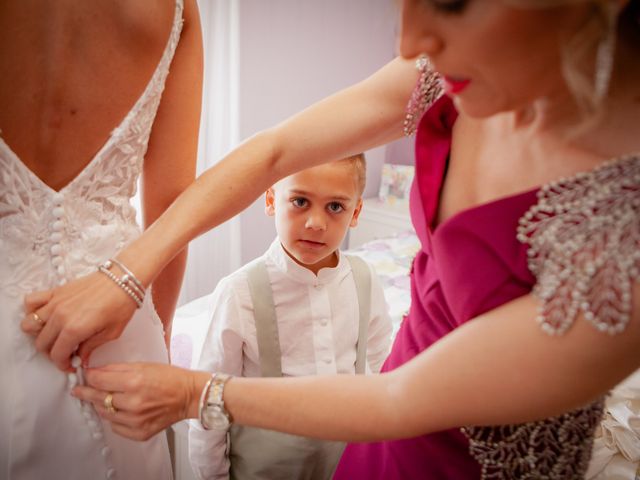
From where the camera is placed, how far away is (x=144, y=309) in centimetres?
82

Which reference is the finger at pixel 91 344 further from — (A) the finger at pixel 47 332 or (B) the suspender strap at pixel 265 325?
(B) the suspender strap at pixel 265 325

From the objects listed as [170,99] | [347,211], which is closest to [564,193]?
[170,99]

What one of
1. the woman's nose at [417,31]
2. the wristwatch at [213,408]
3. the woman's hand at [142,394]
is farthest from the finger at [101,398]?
the woman's nose at [417,31]

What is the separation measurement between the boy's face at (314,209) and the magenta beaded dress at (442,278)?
0.42 meters

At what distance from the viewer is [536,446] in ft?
2.42

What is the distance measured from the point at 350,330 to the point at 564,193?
0.89 meters

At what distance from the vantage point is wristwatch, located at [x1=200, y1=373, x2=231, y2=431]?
69cm

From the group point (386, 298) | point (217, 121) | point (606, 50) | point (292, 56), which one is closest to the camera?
point (606, 50)

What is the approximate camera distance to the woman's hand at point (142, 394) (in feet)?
2.17

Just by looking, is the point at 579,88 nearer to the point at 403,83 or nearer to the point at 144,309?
the point at 403,83

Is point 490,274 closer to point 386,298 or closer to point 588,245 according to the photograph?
point 588,245

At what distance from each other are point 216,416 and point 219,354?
55cm

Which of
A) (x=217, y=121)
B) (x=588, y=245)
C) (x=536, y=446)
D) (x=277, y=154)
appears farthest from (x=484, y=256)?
(x=217, y=121)

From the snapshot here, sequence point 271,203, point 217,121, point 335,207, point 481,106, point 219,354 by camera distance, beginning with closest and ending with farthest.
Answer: point 481,106
point 219,354
point 335,207
point 271,203
point 217,121
